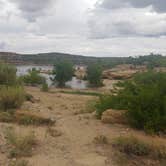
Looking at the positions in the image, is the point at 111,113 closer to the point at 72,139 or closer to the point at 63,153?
the point at 72,139

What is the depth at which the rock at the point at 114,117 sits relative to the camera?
11.1 m

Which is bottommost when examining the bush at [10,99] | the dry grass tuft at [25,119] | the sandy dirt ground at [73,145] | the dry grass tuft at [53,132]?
the sandy dirt ground at [73,145]

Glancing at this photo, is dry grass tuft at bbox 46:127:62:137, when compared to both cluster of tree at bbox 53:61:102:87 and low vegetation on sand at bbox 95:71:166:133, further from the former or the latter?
cluster of tree at bbox 53:61:102:87

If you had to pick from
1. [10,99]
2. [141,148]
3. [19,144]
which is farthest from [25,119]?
[141,148]

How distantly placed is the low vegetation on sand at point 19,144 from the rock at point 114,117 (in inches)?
115

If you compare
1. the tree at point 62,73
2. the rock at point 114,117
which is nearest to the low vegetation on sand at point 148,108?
the rock at point 114,117

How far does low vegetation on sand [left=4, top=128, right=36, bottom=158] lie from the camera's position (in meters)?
8.12

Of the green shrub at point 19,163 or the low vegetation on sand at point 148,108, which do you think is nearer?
the green shrub at point 19,163

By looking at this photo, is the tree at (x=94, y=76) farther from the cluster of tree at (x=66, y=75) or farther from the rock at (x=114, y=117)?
the rock at (x=114, y=117)

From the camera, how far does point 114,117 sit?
11.2m

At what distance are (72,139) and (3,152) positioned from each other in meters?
2.09

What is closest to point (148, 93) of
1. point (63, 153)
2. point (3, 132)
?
point (63, 153)

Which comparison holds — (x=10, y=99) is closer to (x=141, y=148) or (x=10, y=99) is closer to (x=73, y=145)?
(x=73, y=145)

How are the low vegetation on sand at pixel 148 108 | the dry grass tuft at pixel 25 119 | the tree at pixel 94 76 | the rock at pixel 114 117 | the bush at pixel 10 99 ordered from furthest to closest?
1. the tree at pixel 94 76
2. the bush at pixel 10 99
3. the dry grass tuft at pixel 25 119
4. the rock at pixel 114 117
5. the low vegetation on sand at pixel 148 108
